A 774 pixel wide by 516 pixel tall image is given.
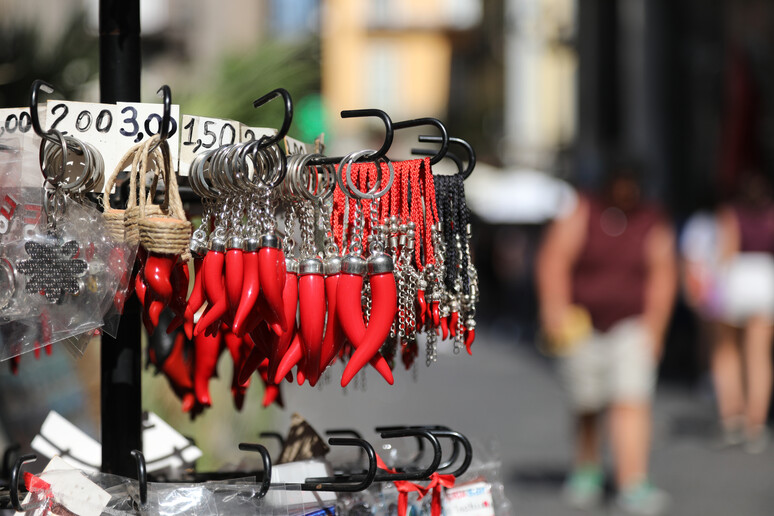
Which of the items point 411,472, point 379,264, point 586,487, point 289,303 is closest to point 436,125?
point 379,264

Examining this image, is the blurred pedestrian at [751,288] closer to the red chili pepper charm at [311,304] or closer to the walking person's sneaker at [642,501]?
the walking person's sneaker at [642,501]

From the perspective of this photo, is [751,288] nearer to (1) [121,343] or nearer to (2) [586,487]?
(2) [586,487]

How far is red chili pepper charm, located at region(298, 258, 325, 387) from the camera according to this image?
48.4 inches

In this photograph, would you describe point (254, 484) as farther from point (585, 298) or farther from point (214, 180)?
point (585, 298)

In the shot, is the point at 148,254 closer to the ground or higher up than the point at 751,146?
closer to the ground

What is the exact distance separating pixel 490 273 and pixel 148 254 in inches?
587

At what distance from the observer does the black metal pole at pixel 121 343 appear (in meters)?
1.44

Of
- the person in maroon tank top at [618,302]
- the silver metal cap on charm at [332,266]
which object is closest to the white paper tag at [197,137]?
the silver metal cap on charm at [332,266]

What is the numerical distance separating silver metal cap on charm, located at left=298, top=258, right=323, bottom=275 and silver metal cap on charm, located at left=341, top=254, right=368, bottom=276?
0.03 metres

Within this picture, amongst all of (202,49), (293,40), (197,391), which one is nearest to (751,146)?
(202,49)

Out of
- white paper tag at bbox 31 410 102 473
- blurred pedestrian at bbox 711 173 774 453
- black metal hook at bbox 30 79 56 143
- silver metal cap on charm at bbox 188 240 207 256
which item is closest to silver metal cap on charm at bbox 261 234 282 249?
silver metal cap on charm at bbox 188 240 207 256

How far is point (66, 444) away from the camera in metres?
1.63

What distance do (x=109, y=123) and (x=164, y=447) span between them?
2.31ft

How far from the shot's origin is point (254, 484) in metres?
1.36
